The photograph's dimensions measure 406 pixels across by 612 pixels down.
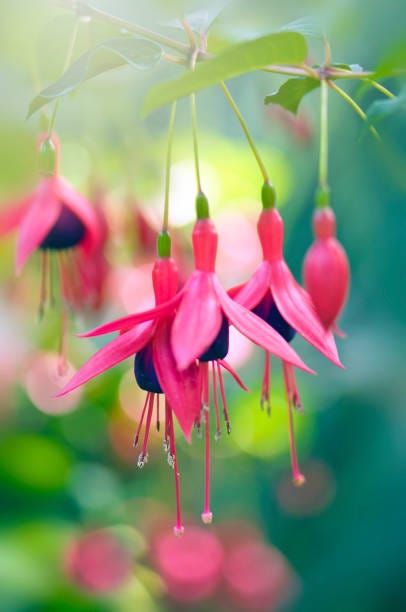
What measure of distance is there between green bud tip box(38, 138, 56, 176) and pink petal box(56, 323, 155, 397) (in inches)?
10.5

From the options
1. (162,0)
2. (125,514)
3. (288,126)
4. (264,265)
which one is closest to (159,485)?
(125,514)

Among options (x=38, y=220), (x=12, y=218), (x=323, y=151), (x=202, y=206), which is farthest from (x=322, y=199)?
(x=12, y=218)

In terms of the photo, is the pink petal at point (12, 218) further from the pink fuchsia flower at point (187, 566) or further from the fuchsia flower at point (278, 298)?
the pink fuchsia flower at point (187, 566)

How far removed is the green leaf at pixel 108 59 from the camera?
28.7 inches

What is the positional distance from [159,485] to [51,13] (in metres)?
1.31

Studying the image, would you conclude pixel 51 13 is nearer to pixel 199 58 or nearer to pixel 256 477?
pixel 199 58

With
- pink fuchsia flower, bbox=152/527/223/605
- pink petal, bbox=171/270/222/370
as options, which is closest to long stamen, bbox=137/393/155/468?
pink petal, bbox=171/270/222/370

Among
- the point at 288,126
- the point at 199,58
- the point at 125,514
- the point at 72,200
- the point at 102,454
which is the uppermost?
the point at 288,126

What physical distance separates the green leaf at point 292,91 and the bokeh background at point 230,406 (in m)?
0.54

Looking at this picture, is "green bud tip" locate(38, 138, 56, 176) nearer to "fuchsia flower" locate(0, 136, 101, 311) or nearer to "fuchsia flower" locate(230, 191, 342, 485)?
"fuchsia flower" locate(0, 136, 101, 311)

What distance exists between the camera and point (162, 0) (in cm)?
85

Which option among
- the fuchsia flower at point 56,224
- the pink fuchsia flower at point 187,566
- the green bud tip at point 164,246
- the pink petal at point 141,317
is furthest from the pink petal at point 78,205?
the pink fuchsia flower at point 187,566

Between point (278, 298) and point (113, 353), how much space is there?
0.19 meters

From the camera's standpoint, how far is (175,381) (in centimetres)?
81
